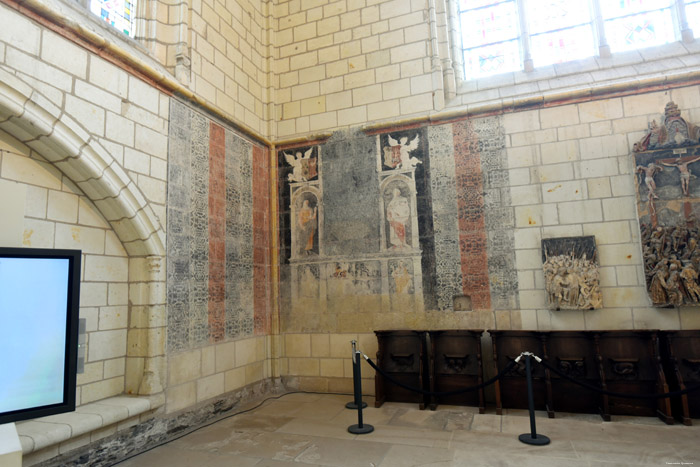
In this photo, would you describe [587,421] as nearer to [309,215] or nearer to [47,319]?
[309,215]

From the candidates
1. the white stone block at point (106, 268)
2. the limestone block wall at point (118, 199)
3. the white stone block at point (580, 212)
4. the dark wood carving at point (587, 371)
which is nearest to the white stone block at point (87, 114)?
the limestone block wall at point (118, 199)

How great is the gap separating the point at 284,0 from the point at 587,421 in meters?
6.68

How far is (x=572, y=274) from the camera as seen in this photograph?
17.0 feet

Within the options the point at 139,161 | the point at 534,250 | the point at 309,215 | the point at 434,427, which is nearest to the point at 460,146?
the point at 534,250

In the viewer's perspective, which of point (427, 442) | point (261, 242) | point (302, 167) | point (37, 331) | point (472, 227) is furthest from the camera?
point (302, 167)

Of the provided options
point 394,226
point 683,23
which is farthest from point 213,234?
point 683,23

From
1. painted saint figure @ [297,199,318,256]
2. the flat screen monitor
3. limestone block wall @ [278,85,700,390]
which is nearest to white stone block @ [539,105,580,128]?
limestone block wall @ [278,85,700,390]

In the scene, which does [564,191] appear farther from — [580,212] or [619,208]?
[619,208]

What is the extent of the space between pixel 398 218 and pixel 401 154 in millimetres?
843

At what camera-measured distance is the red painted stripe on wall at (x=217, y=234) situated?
515 centimetres

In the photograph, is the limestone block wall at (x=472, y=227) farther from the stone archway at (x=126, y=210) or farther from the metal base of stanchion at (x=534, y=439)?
the stone archway at (x=126, y=210)

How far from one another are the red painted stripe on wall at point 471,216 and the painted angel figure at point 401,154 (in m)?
0.53

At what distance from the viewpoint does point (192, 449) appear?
3.99 metres

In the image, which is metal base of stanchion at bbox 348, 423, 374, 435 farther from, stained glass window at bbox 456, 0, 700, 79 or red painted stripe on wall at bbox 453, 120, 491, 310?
stained glass window at bbox 456, 0, 700, 79
